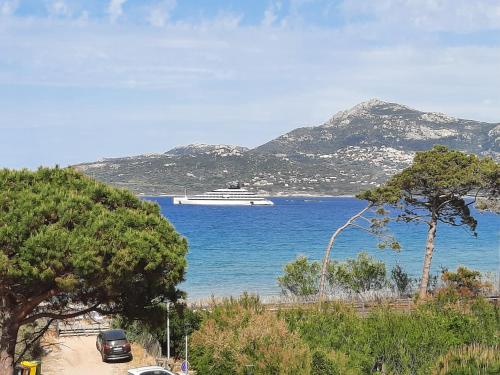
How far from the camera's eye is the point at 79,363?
23.9 m

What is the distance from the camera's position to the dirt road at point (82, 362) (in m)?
22.5

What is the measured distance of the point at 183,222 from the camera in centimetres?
12038

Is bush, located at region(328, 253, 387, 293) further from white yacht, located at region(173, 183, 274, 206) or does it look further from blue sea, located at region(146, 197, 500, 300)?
white yacht, located at region(173, 183, 274, 206)

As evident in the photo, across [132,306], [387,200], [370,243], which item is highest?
[387,200]

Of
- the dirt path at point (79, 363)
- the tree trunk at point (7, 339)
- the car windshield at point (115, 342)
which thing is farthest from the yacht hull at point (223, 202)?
the tree trunk at point (7, 339)

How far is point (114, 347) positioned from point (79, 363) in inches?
73.5

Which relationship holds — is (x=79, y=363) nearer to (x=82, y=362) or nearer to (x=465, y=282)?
(x=82, y=362)

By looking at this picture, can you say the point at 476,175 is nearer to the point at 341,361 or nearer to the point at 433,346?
the point at 433,346

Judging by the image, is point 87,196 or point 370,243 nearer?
point 87,196

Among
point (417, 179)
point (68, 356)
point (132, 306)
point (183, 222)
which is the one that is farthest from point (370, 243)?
point (132, 306)

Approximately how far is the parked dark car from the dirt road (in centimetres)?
38

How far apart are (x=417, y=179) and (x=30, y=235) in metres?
23.2

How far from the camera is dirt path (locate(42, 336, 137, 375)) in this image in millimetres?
22469

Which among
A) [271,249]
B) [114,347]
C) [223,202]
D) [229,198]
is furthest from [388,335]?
[223,202]
